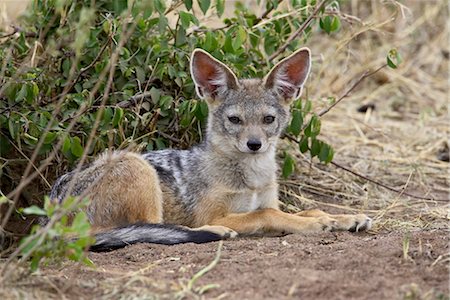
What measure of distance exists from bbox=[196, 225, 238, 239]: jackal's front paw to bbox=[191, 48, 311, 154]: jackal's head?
649 millimetres

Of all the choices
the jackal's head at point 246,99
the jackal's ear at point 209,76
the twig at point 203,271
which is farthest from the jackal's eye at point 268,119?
the twig at point 203,271

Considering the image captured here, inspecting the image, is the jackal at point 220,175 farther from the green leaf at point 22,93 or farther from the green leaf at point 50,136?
the green leaf at point 22,93

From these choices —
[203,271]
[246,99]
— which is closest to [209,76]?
[246,99]

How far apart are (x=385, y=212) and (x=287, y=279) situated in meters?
2.77

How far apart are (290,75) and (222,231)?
55.9 inches

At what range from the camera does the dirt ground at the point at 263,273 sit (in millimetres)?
4332

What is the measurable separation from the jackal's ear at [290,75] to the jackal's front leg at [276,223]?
1044 mm

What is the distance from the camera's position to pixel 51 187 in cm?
645

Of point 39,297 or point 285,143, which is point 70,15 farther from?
point 39,297

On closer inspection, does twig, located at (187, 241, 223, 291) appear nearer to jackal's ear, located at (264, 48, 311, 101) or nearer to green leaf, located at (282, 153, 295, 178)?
jackal's ear, located at (264, 48, 311, 101)

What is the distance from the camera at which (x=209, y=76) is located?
6633 millimetres

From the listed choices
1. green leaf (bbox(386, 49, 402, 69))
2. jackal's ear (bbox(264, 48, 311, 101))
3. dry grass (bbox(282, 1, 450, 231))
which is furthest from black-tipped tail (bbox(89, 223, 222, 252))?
green leaf (bbox(386, 49, 402, 69))

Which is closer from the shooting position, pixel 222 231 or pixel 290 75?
pixel 222 231

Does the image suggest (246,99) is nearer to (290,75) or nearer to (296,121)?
(290,75)
